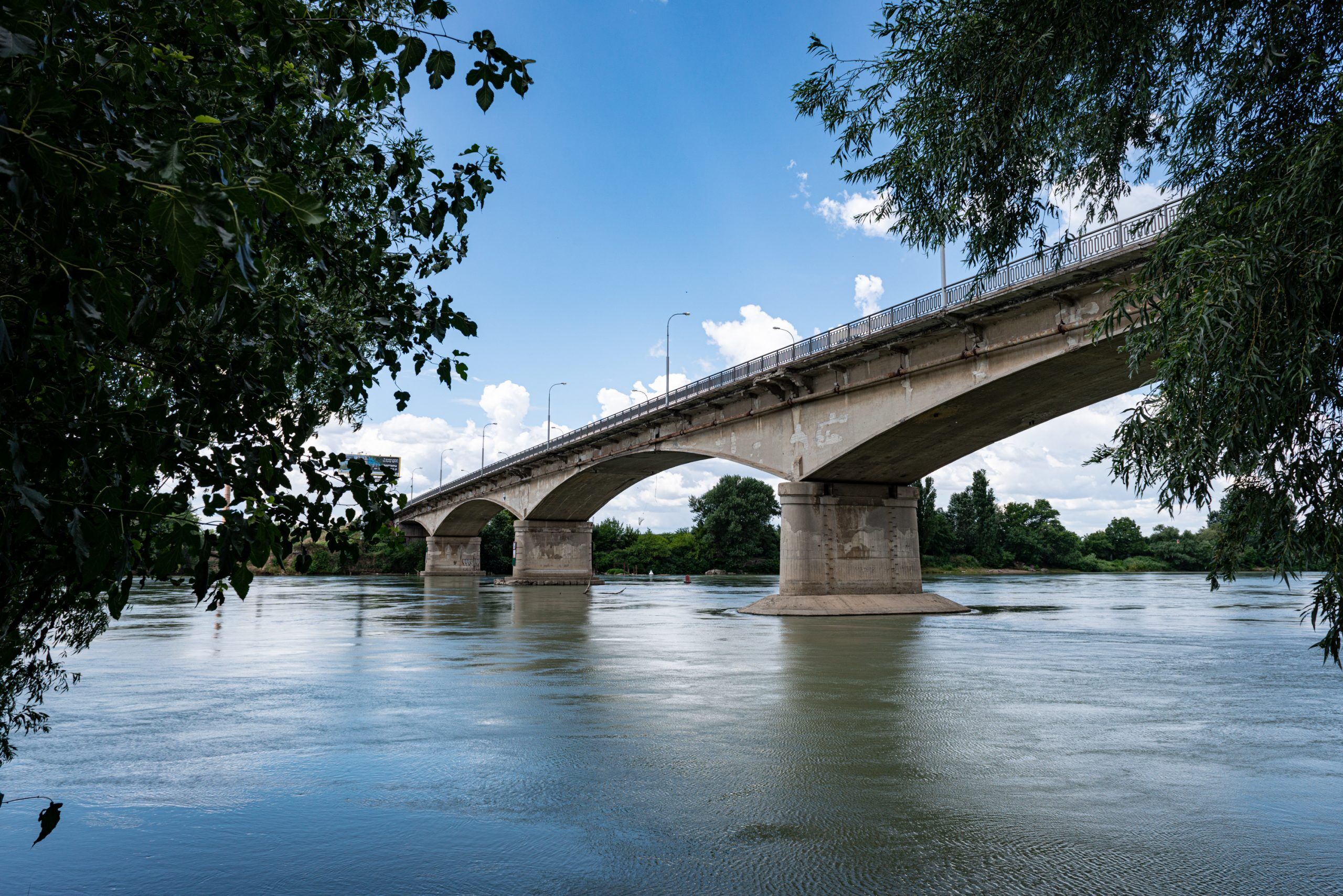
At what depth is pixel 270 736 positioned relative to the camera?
1087 centimetres

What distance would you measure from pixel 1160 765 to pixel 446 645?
686 inches

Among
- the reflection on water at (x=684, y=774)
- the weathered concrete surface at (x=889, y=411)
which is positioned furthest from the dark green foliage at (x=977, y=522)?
the reflection on water at (x=684, y=774)

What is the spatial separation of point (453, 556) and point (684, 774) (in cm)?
9802

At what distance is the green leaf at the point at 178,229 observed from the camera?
6.89 feet

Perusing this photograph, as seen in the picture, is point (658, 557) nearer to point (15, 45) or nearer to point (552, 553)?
point (552, 553)

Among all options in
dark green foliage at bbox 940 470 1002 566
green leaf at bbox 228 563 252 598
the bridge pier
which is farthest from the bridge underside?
dark green foliage at bbox 940 470 1002 566

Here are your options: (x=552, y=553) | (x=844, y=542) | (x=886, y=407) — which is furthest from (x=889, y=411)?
(x=552, y=553)

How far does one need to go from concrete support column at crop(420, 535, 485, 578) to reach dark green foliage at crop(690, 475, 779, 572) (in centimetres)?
2930

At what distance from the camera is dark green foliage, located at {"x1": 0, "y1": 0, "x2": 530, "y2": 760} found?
2.41 metres

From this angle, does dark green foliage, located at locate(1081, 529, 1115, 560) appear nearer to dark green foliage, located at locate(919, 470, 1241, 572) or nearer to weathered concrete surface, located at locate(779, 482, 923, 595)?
dark green foliage, located at locate(919, 470, 1241, 572)

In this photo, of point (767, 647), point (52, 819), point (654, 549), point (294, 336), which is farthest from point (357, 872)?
point (654, 549)

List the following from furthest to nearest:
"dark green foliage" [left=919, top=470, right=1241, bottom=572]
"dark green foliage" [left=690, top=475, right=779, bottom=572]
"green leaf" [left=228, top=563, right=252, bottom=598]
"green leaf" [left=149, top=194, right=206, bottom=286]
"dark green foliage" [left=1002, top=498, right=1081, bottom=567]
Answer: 1. "dark green foliage" [left=1002, top=498, right=1081, bottom=567]
2. "dark green foliage" [left=919, top=470, right=1241, bottom=572]
3. "dark green foliage" [left=690, top=475, right=779, bottom=572]
4. "green leaf" [left=228, top=563, right=252, bottom=598]
5. "green leaf" [left=149, top=194, right=206, bottom=286]

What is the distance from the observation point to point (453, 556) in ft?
339

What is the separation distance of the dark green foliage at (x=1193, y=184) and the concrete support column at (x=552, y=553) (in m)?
Answer: 64.2
